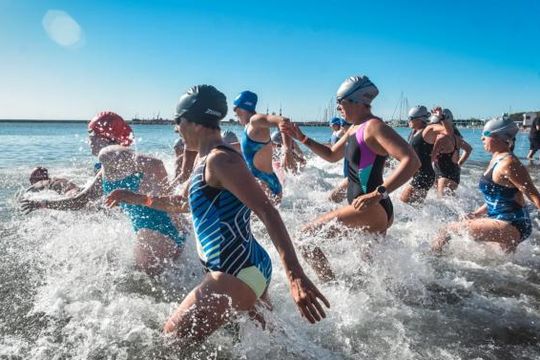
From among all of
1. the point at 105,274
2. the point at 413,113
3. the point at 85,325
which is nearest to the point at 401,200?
the point at 413,113

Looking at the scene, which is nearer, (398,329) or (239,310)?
(239,310)

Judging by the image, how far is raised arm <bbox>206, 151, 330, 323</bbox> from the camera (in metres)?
2.10

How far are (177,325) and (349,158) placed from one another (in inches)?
92.7

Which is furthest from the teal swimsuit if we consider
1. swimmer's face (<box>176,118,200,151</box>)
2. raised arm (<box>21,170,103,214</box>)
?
swimmer's face (<box>176,118,200,151</box>)

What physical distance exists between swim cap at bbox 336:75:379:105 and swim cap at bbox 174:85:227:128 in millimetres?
1847

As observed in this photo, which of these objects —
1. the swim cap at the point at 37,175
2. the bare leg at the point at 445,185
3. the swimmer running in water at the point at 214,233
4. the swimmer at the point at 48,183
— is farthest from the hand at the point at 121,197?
the bare leg at the point at 445,185

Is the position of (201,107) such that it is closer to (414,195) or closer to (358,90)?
(358,90)

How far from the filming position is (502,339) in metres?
3.70

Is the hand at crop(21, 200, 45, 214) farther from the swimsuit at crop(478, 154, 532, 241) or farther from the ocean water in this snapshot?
the swimsuit at crop(478, 154, 532, 241)

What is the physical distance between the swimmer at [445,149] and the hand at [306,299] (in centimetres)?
712

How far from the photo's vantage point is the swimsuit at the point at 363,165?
4.11 m

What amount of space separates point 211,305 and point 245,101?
14.4 feet

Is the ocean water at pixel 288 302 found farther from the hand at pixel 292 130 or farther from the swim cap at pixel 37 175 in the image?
the hand at pixel 292 130

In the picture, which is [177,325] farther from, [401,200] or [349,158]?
[401,200]
